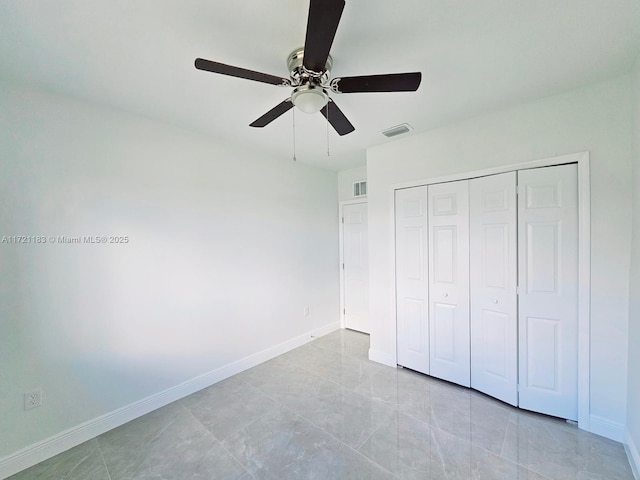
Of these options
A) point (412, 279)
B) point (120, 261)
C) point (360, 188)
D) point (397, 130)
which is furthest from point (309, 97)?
point (360, 188)

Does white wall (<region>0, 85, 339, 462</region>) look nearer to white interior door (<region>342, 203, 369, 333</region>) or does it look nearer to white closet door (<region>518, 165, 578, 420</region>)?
white interior door (<region>342, 203, 369, 333</region>)

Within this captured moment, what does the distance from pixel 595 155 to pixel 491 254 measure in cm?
98

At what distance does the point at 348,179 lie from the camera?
161 inches

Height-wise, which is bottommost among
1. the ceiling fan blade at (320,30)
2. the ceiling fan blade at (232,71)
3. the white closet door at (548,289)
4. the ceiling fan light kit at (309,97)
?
the white closet door at (548,289)

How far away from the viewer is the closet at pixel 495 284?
2.01 m

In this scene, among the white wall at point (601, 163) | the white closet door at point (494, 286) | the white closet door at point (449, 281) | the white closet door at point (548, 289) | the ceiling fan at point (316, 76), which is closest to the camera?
the ceiling fan at point (316, 76)

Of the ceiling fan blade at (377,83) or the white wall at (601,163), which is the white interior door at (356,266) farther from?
the ceiling fan blade at (377,83)

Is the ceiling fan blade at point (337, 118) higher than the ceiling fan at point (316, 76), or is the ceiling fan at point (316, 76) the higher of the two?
the ceiling fan at point (316, 76)

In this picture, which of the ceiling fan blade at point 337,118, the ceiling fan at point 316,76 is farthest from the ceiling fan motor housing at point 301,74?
the ceiling fan blade at point 337,118

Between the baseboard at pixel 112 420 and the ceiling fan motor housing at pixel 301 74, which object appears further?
the baseboard at pixel 112 420

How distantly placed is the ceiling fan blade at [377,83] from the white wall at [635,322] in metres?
1.52

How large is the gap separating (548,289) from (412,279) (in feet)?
3.64

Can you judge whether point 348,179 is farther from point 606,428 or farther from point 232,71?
point 606,428

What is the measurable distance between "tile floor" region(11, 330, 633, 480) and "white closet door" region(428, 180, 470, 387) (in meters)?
0.25
